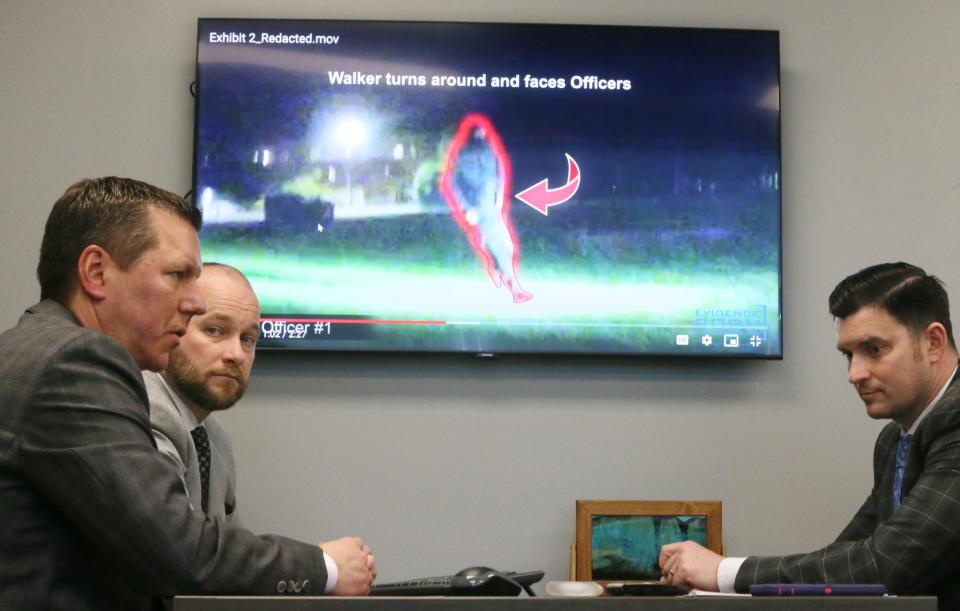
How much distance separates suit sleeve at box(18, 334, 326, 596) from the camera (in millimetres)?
1490

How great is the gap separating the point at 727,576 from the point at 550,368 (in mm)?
1383

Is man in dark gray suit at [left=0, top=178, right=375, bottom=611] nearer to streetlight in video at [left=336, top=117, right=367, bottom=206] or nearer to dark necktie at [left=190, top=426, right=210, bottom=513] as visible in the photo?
dark necktie at [left=190, top=426, right=210, bottom=513]

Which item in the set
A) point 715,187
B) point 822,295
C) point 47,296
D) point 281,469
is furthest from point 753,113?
point 47,296

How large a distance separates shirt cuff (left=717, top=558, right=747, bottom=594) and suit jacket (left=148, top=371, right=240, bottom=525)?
2.97 ft

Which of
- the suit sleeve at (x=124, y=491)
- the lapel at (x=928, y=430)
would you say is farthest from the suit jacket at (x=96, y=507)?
the lapel at (x=928, y=430)

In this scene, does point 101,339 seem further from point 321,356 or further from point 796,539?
point 796,539

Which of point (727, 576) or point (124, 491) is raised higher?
point (124, 491)

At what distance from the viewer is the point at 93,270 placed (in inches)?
69.3

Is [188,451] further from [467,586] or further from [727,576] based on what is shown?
[727,576]

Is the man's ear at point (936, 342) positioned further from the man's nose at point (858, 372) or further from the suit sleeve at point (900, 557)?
the suit sleeve at point (900, 557)

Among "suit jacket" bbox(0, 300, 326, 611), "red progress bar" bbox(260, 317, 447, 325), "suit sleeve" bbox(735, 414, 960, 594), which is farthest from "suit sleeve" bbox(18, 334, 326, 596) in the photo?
"red progress bar" bbox(260, 317, 447, 325)

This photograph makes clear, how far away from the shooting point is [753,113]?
11.0 ft

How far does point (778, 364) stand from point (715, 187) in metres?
0.54

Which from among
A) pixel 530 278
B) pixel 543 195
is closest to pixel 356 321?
pixel 530 278
